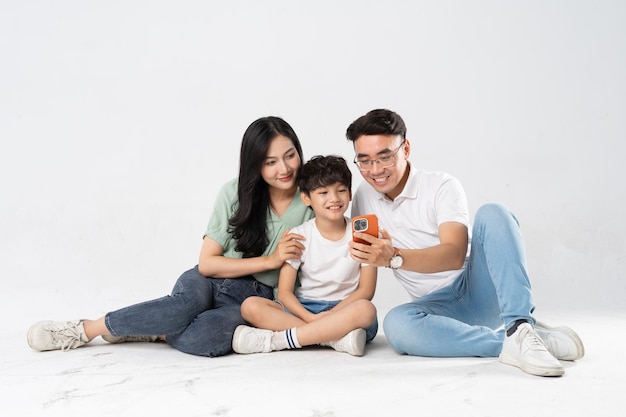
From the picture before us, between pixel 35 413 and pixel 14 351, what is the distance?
3.34 ft

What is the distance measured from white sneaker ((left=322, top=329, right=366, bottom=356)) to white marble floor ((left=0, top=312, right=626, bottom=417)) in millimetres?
34

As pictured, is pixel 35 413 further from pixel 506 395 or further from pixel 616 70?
pixel 616 70

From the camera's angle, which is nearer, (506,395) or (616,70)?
(506,395)

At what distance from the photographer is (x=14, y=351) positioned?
3154mm

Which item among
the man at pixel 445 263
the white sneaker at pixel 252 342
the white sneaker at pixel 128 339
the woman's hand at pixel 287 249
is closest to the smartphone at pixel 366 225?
the man at pixel 445 263

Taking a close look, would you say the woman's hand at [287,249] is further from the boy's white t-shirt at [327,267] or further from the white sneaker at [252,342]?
the white sneaker at [252,342]

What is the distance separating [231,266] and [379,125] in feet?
2.99

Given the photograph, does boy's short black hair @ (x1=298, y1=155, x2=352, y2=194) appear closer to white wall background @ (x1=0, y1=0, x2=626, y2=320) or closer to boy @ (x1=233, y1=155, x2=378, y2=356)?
boy @ (x1=233, y1=155, x2=378, y2=356)

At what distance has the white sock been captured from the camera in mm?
3027

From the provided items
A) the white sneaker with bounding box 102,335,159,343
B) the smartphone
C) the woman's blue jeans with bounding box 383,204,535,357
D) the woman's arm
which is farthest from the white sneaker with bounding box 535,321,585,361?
the white sneaker with bounding box 102,335,159,343

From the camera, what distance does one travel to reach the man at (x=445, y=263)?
2658 millimetres

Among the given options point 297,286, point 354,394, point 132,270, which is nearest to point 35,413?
point 354,394

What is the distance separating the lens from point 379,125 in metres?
2.99

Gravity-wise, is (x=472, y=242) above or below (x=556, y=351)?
above
